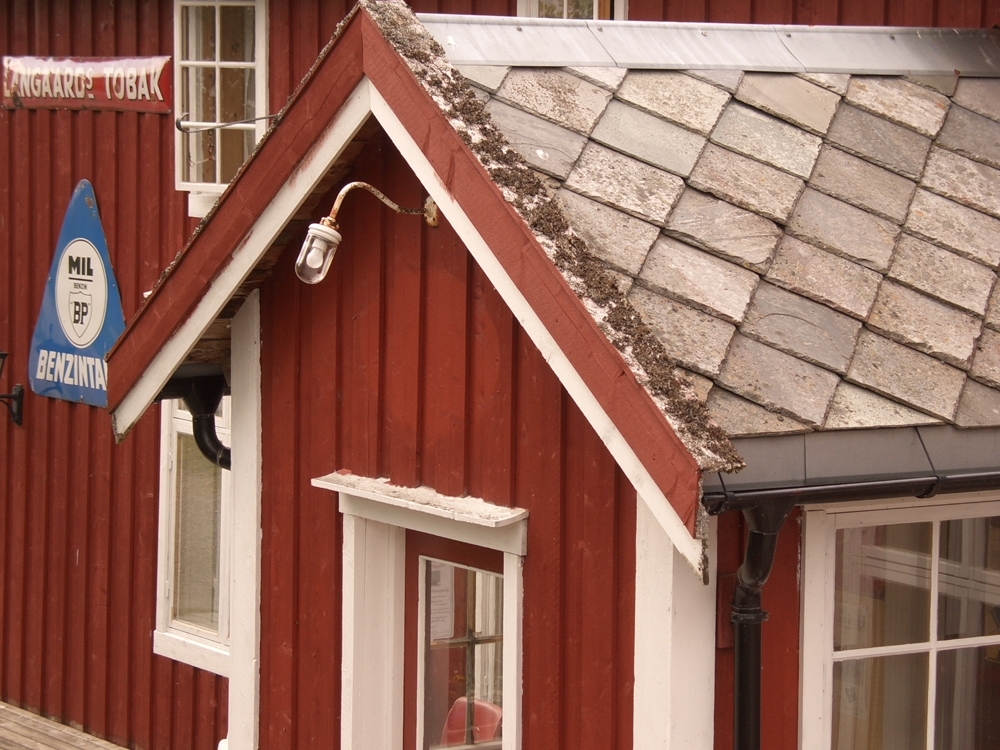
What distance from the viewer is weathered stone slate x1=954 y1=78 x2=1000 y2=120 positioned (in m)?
4.83

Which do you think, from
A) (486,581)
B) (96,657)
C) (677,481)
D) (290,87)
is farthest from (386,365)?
(96,657)

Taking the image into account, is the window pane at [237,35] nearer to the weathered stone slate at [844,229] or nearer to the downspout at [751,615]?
the weathered stone slate at [844,229]

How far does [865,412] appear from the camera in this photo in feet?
11.5

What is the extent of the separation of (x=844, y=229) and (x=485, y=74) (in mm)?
1143

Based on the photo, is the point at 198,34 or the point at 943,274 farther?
the point at 198,34

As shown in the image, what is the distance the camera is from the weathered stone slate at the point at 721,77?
4586 millimetres

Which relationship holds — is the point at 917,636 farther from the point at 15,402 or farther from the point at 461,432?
the point at 15,402

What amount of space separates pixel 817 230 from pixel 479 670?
5.90 feet

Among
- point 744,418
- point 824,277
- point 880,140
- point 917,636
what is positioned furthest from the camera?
point 880,140

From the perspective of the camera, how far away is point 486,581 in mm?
4609

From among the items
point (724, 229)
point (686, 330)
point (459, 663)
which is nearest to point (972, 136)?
point (724, 229)

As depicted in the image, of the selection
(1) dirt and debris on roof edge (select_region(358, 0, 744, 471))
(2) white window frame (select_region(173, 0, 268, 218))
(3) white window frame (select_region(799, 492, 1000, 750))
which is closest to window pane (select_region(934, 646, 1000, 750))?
(3) white window frame (select_region(799, 492, 1000, 750))

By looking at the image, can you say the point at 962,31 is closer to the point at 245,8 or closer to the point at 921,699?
the point at 921,699

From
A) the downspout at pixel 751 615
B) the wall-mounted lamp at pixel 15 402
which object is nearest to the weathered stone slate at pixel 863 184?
the downspout at pixel 751 615
